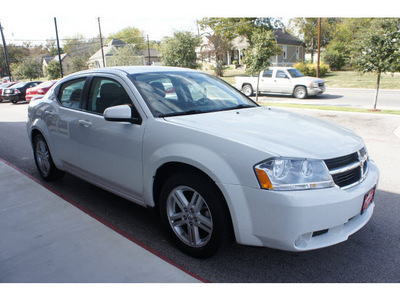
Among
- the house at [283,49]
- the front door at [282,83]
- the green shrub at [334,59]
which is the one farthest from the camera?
the house at [283,49]

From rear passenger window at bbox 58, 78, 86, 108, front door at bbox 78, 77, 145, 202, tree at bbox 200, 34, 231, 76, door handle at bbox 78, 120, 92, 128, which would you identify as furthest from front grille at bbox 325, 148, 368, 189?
tree at bbox 200, 34, 231, 76

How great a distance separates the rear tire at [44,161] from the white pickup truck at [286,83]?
15.7m

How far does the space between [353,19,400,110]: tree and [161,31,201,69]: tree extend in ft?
39.6

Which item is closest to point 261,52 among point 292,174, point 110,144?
point 110,144

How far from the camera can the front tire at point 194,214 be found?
270cm

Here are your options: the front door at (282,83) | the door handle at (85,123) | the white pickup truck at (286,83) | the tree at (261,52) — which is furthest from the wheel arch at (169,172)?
the front door at (282,83)

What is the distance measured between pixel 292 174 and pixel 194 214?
943mm

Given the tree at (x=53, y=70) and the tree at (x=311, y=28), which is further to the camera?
the tree at (x=311, y=28)

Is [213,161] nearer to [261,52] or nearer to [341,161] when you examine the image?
[341,161]

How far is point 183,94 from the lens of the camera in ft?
12.0

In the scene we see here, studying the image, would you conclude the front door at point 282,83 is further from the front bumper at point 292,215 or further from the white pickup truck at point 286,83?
the front bumper at point 292,215

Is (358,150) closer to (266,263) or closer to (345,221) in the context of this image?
(345,221)

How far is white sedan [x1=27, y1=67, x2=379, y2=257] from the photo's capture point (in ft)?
8.11

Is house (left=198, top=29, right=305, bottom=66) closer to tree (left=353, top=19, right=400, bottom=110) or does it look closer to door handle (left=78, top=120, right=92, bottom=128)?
tree (left=353, top=19, right=400, bottom=110)
